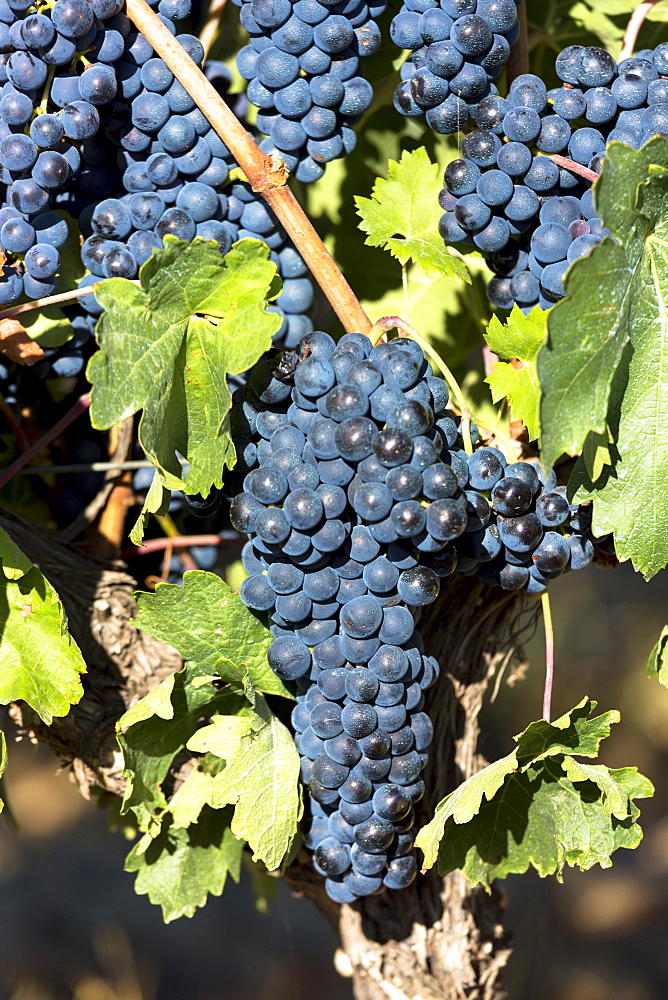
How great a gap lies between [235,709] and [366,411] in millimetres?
306

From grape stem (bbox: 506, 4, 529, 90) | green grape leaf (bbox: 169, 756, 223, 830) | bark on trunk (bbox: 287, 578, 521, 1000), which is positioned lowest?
bark on trunk (bbox: 287, 578, 521, 1000)

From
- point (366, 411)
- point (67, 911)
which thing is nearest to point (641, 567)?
point (366, 411)

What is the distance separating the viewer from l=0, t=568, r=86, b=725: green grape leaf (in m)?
0.67

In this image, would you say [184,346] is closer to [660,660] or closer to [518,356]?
[518,356]

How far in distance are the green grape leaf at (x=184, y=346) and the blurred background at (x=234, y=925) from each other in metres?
1.67

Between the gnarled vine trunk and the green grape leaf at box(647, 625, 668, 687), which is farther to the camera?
the gnarled vine trunk

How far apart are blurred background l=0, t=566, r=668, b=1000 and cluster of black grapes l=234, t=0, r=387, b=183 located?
5.66 ft

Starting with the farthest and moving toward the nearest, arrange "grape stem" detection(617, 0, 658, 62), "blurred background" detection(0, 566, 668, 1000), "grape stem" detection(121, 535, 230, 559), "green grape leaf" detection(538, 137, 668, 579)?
1. "blurred background" detection(0, 566, 668, 1000)
2. "grape stem" detection(121, 535, 230, 559)
3. "grape stem" detection(617, 0, 658, 62)
4. "green grape leaf" detection(538, 137, 668, 579)

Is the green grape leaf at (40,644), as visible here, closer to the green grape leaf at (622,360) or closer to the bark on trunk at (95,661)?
the bark on trunk at (95,661)

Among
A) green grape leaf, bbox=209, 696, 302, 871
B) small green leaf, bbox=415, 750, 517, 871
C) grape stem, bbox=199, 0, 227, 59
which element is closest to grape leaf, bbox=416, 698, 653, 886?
small green leaf, bbox=415, 750, 517, 871

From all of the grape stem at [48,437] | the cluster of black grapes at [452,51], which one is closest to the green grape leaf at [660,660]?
the cluster of black grapes at [452,51]

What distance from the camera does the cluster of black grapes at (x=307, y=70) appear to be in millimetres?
660

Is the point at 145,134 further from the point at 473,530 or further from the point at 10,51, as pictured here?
the point at 473,530

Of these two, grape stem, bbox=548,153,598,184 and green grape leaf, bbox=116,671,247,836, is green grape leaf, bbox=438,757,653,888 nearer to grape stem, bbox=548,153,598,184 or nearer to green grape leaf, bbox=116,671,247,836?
green grape leaf, bbox=116,671,247,836
